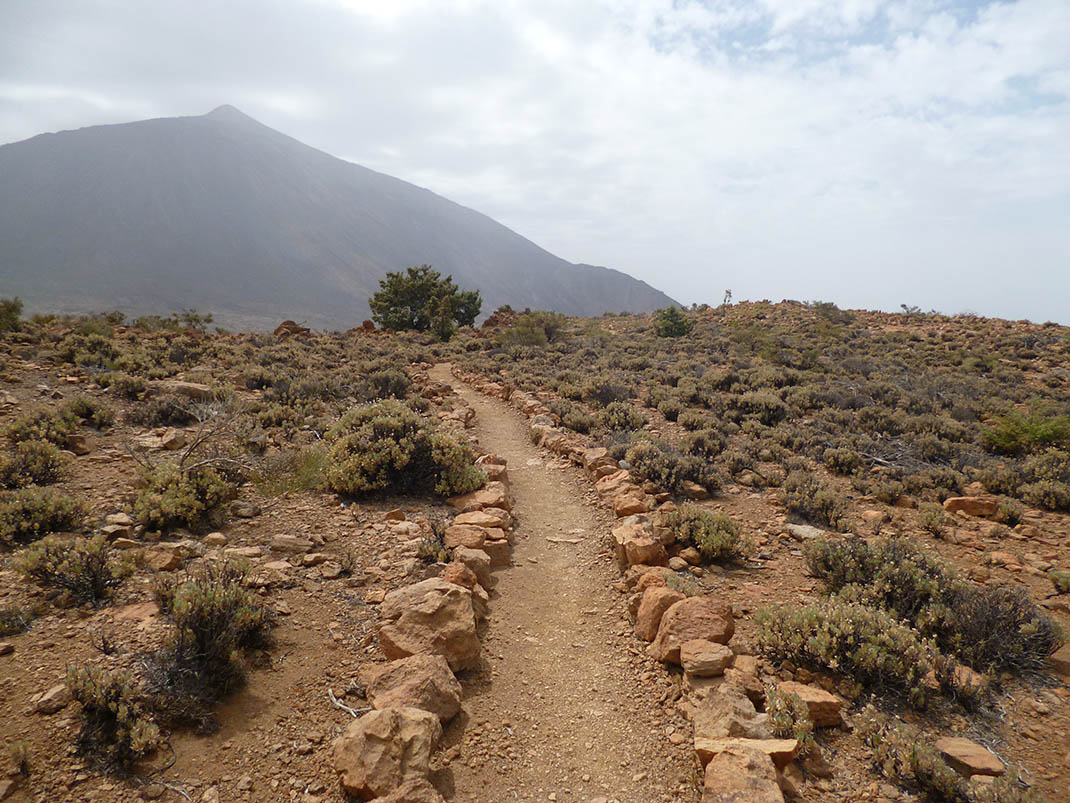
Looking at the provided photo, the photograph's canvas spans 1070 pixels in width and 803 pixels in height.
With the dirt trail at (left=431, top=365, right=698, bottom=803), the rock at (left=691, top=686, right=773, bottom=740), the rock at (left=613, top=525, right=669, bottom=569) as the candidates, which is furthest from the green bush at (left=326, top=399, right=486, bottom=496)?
the rock at (left=691, top=686, right=773, bottom=740)

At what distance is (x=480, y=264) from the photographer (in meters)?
198

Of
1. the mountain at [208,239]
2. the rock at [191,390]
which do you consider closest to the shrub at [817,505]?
the rock at [191,390]

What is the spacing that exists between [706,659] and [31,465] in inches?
298

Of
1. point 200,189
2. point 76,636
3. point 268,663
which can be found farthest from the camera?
point 200,189

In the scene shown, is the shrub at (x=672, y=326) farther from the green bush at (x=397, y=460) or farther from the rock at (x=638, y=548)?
the rock at (x=638, y=548)

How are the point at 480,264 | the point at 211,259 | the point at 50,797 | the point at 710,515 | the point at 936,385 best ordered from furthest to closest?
the point at 480,264 → the point at 211,259 → the point at 936,385 → the point at 710,515 → the point at 50,797

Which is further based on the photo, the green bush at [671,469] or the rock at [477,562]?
the green bush at [671,469]

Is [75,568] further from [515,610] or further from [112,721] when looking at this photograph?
[515,610]

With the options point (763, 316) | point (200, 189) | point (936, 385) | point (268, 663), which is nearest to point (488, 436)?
point (268, 663)

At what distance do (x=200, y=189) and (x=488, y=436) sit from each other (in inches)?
7697

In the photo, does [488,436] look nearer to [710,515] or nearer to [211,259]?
[710,515]

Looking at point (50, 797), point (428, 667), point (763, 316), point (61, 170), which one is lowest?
point (50, 797)

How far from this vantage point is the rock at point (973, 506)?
6.93 m

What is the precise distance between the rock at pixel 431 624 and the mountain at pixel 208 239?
8599 cm
